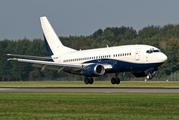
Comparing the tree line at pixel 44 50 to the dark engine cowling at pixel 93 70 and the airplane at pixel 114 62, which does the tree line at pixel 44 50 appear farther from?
the dark engine cowling at pixel 93 70

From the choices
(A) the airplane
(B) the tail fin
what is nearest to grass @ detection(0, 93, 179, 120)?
(A) the airplane

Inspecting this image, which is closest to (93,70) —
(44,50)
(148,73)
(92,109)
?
(148,73)

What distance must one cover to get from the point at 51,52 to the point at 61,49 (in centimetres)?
163

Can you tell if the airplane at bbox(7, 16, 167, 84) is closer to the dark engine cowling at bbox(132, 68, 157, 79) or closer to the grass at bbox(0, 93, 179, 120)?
the dark engine cowling at bbox(132, 68, 157, 79)

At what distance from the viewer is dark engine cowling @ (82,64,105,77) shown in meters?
61.4

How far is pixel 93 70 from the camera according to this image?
6131 cm

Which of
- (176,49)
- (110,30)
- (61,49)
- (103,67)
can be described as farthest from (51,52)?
(110,30)

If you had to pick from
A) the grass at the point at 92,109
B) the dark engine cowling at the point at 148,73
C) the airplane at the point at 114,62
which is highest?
the airplane at the point at 114,62

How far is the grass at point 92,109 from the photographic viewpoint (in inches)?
1010

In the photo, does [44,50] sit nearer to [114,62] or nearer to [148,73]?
[114,62]

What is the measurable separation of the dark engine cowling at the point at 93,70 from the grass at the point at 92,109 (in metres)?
25.7

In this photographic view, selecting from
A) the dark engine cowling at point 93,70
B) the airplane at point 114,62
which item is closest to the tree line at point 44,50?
the airplane at point 114,62

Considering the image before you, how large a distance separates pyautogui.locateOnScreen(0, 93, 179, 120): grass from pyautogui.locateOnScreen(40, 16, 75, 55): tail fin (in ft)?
125

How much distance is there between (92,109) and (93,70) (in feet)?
105
